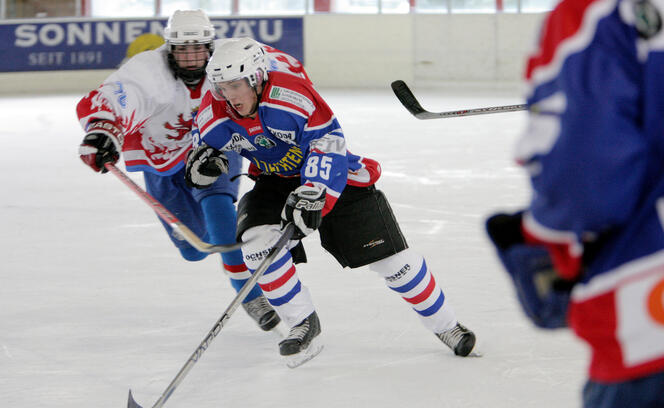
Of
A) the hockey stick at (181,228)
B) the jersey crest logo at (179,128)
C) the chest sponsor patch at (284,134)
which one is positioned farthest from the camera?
the jersey crest logo at (179,128)

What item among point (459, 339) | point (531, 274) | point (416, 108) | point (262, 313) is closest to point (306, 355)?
point (262, 313)

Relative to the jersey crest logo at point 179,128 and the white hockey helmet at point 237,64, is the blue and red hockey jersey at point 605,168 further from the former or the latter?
the jersey crest logo at point 179,128

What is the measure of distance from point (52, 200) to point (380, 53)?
6171 millimetres

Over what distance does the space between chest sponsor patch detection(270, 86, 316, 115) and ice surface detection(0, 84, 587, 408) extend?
725 mm

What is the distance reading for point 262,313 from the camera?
2.88 m

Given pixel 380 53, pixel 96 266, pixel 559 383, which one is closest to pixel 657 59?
pixel 559 383

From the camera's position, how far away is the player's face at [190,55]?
2.95 meters

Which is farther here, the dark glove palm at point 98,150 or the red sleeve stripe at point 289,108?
the dark glove palm at point 98,150

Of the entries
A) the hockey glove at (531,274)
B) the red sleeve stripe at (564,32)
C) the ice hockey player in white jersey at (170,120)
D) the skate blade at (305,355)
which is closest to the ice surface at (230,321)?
the skate blade at (305,355)

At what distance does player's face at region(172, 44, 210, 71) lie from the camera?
9.69ft

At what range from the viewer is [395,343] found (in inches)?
108

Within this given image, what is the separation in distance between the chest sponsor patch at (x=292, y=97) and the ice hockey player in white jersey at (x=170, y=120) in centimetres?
38

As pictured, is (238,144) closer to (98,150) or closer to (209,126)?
(209,126)

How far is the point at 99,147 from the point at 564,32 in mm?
2009
